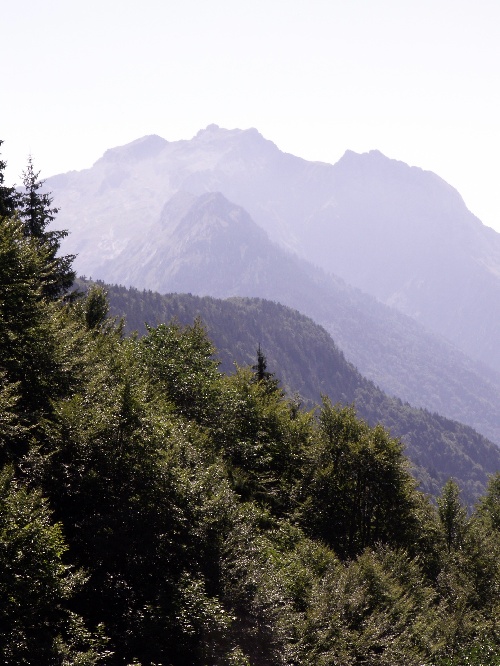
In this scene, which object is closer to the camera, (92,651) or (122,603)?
(92,651)

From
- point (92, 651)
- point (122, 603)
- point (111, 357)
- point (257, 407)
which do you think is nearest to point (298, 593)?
point (122, 603)

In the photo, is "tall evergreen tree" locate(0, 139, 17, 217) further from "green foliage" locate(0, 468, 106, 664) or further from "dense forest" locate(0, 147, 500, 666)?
"green foliage" locate(0, 468, 106, 664)

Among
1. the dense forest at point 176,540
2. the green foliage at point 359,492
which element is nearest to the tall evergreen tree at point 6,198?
the dense forest at point 176,540

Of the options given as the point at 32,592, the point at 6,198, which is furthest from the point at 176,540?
the point at 6,198

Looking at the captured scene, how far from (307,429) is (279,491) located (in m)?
7.03

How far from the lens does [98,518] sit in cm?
2111

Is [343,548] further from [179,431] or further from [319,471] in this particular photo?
[179,431]

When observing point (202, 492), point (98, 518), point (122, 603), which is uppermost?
point (202, 492)

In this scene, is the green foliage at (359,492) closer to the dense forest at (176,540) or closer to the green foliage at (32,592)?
the dense forest at (176,540)

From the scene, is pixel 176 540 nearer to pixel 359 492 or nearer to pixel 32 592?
pixel 32 592

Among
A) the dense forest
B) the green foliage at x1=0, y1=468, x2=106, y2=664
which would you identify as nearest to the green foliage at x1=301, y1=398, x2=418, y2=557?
the dense forest

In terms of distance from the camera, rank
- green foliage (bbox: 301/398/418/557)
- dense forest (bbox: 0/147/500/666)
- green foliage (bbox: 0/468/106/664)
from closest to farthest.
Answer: green foliage (bbox: 0/468/106/664)
dense forest (bbox: 0/147/500/666)
green foliage (bbox: 301/398/418/557)

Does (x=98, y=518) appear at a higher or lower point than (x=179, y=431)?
lower

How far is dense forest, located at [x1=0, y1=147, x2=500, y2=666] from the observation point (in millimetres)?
17578
